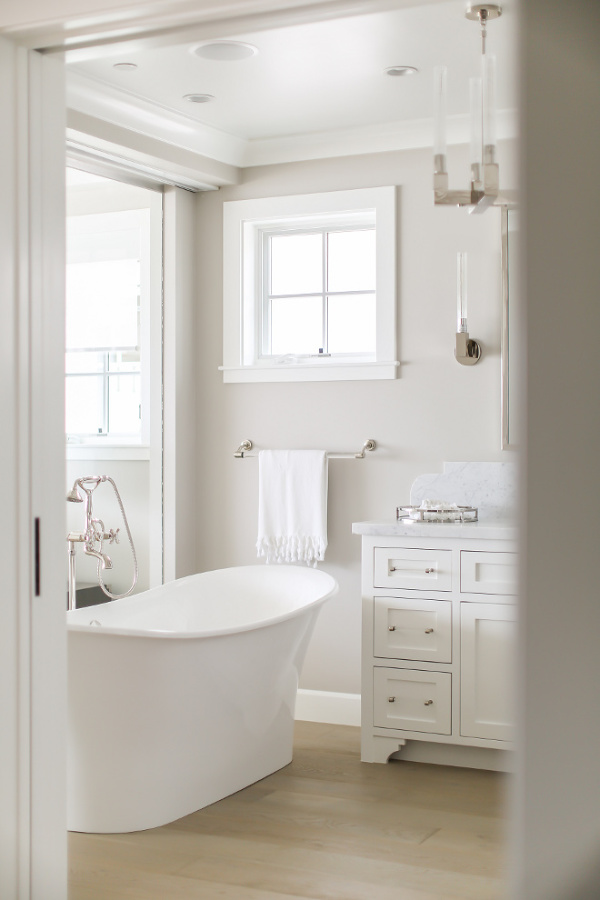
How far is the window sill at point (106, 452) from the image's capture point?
13.2ft

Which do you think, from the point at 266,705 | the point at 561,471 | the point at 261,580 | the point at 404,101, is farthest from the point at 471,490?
the point at 561,471

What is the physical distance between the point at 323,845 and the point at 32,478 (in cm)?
158

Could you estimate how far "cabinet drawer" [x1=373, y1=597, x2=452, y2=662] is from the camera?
11.7 feet

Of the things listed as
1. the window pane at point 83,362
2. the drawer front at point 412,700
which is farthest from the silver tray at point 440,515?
the window pane at point 83,362

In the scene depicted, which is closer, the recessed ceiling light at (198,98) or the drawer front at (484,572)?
the drawer front at (484,572)

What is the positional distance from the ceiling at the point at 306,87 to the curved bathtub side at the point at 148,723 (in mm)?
1761

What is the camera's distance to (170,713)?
3006 mm

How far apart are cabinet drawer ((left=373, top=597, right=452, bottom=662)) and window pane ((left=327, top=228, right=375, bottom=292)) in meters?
Answer: 1.48

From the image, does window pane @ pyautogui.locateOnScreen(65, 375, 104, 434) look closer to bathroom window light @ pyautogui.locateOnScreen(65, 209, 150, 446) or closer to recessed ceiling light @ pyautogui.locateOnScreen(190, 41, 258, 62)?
bathroom window light @ pyautogui.locateOnScreen(65, 209, 150, 446)

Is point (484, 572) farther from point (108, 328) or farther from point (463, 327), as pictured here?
point (108, 328)

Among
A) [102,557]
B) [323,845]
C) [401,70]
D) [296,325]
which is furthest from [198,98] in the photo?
[323,845]

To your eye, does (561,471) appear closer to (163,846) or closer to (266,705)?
(163,846)

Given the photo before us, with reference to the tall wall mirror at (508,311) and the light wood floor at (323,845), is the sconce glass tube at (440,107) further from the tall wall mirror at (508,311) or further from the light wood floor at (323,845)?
the light wood floor at (323,845)

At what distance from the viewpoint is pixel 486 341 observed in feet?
13.1
